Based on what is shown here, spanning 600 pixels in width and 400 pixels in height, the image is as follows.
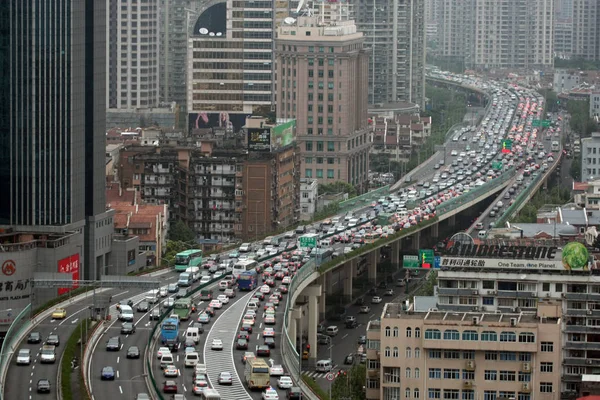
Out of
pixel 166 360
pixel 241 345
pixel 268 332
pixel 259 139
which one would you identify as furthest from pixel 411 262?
pixel 166 360

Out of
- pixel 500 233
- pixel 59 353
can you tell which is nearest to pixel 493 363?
pixel 59 353

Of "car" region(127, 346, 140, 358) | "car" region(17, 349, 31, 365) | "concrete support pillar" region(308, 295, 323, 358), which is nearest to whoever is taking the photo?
"car" region(17, 349, 31, 365)

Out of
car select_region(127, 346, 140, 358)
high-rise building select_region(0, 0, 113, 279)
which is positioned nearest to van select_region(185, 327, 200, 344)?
car select_region(127, 346, 140, 358)

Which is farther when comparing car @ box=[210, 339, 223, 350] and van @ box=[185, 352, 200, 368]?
car @ box=[210, 339, 223, 350]

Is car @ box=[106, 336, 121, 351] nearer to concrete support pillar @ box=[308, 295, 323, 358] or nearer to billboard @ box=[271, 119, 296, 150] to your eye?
concrete support pillar @ box=[308, 295, 323, 358]

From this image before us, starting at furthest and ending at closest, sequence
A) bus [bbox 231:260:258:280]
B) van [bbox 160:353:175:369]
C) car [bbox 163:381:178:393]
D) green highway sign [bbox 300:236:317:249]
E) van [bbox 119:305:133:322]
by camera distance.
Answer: green highway sign [bbox 300:236:317:249] → bus [bbox 231:260:258:280] → van [bbox 119:305:133:322] → van [bbox 160:353:175:369] → car [bbox 163:381:178:393]

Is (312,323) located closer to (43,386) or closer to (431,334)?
(431,334)
